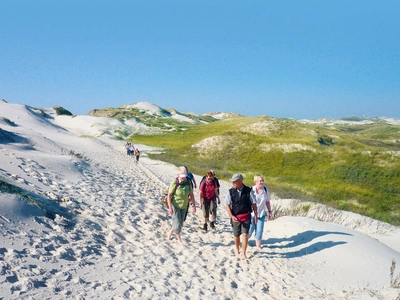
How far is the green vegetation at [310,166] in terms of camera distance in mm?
19594

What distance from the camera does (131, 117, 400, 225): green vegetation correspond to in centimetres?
1959

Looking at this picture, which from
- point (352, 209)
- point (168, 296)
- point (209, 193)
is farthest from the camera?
point (352, 209)

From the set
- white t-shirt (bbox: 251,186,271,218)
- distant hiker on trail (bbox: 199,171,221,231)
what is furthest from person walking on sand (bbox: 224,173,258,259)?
distant hiker on trail (bbox: 199,171,221,231)

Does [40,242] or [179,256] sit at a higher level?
[40,242]

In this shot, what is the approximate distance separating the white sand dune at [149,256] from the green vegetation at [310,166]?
27.9 ft

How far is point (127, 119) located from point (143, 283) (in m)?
78.4

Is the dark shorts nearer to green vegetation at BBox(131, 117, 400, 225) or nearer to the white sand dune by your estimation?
the white sand dune

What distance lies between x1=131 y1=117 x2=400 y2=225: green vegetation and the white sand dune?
27.9 ft

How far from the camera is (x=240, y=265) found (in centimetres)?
704

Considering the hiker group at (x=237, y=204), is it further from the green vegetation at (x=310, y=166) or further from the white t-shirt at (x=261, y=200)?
the green vegetation at (x=310, y=166)

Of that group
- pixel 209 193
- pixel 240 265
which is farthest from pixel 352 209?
pixel 240 265

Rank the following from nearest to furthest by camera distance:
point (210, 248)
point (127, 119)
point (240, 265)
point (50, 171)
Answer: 1. point (240, 265)
2. point (210, 248)
3. point (50, 171)
4. point (127, 119)

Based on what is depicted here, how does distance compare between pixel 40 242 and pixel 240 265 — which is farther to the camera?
Result: pixel 240 265

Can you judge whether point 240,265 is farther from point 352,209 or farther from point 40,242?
point 352,209
